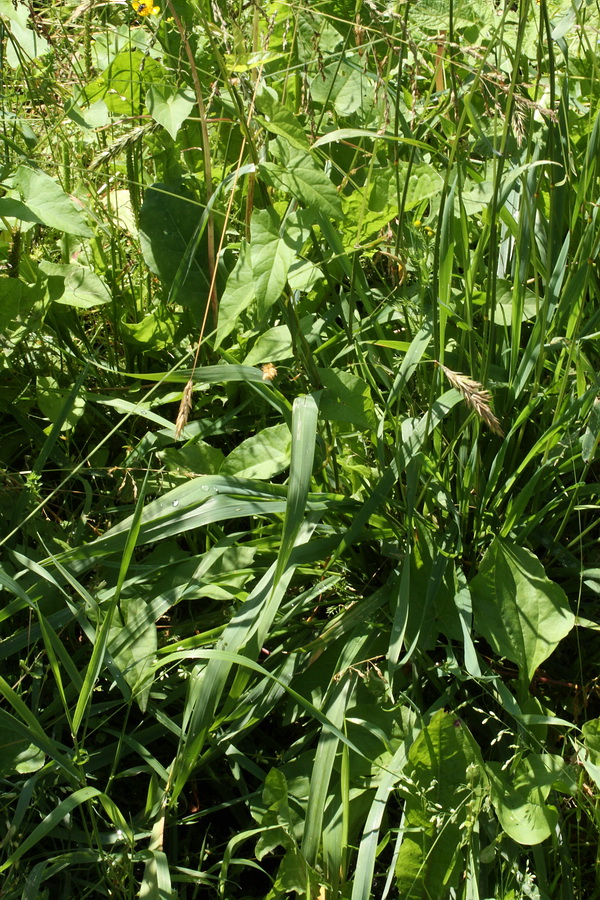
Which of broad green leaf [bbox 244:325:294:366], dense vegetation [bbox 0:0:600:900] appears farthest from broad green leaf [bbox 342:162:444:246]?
broad green leaf [bbox 244:325:294:366]

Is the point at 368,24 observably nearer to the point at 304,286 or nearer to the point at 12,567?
the point at 304,286

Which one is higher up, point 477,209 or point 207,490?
point 477,209

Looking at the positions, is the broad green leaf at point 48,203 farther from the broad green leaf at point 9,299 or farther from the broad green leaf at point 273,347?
the broad green leaf at point 273,347

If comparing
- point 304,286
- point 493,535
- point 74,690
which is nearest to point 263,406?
point 304,286

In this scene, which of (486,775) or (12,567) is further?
(12,567)

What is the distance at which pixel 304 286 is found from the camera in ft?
4.66

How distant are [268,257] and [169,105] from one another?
16.0 inches

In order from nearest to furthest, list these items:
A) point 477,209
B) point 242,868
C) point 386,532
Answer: point 242,868
point 386,532
point 477,209

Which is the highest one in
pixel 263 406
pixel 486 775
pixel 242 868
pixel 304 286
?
pixel 304 286

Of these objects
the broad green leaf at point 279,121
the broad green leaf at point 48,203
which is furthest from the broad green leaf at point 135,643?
the broad green leaf at point 279,121

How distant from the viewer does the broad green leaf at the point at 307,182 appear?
1.13 meters

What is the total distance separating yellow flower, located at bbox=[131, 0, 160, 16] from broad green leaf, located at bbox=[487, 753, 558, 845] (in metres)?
1.61

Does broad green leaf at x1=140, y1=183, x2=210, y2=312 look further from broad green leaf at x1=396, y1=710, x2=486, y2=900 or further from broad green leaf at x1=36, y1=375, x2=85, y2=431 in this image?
broad green leaf at x1=396, y1=710, x2=486, y2=900

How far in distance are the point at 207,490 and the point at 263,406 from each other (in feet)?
1.20
